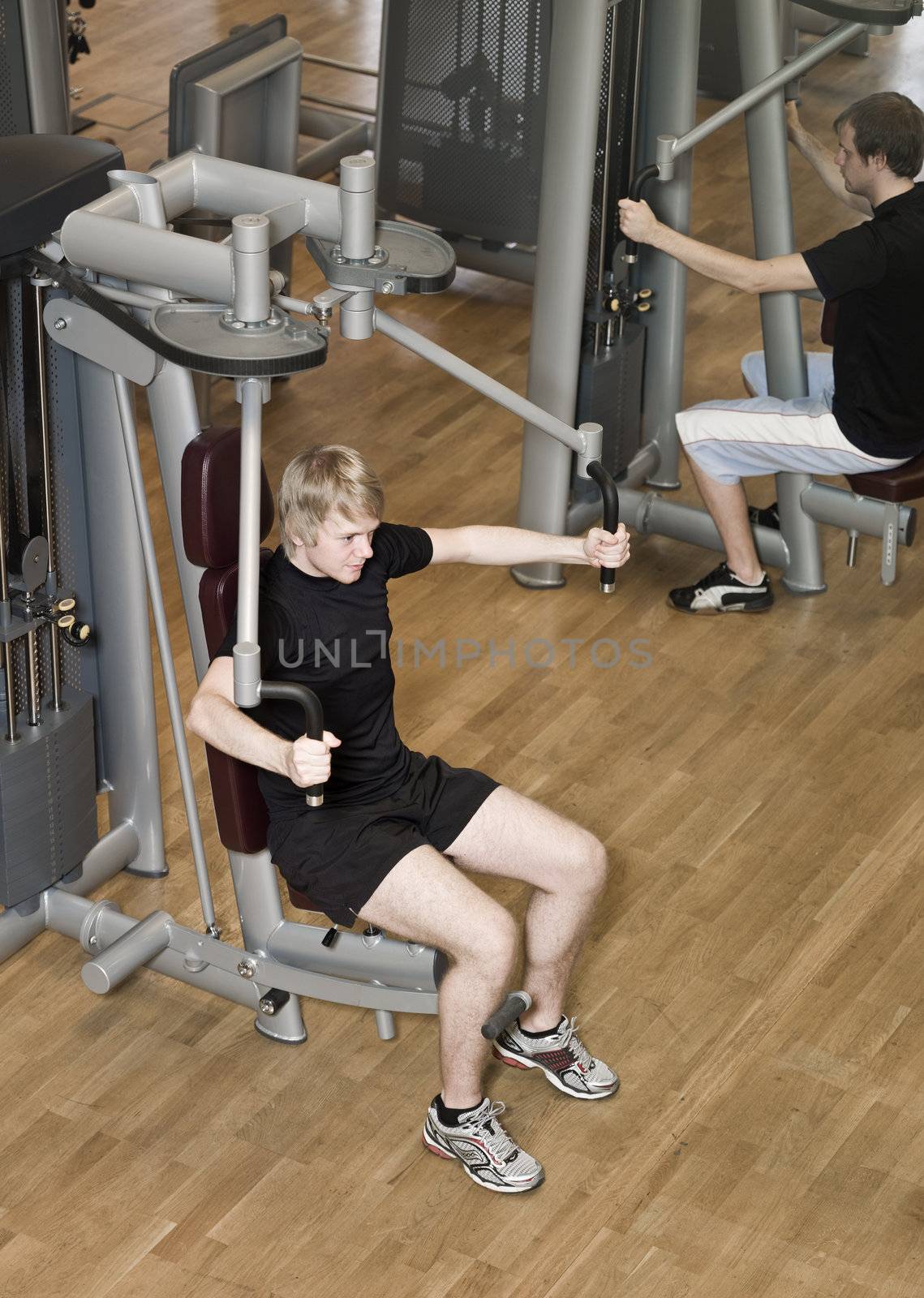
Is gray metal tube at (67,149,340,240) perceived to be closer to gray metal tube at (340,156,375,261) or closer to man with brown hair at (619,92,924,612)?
gray metal tube at (340,156,375,261)

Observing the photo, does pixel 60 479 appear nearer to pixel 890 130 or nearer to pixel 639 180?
pixel 639 180

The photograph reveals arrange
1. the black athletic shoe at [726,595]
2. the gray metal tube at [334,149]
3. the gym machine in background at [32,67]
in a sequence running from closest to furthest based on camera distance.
Result: the black athletic shoe at [726,595]
the gym machine in background at [32,67]
the gray metal tube at [334,149]

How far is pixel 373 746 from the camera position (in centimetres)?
273

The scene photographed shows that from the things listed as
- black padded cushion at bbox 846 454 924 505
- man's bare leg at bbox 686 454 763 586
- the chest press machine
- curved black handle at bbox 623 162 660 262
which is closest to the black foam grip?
curved black handle at bbox 623 162 660 262

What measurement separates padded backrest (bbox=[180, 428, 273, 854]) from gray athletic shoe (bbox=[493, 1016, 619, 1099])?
0.58 metres

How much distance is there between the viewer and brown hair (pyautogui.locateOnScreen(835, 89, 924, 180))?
347cm

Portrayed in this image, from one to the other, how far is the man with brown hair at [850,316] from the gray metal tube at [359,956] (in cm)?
156

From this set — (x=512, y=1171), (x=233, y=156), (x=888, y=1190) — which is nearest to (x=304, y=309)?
(x=512, y=1171)

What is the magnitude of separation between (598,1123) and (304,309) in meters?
1.36

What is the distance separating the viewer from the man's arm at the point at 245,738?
226 cm

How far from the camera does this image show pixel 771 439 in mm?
3797

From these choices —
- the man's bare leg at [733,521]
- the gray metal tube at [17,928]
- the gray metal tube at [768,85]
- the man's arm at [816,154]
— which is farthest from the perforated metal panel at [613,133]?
the gray metal tube at [17,928]

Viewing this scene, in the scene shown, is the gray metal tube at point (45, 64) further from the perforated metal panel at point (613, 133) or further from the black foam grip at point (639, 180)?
the black foam grip at point (639, 180)

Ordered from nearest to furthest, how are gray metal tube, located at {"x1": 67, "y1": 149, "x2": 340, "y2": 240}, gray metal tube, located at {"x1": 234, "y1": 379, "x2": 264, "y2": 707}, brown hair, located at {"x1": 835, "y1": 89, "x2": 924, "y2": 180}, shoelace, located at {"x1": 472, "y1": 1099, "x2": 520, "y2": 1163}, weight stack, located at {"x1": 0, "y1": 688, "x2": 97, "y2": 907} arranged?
gray metal tube, located at {"x1": 234, "y1": 379, "x2": 264, "y2": 707}, gray metal tube, located at {"x1": 67, "y1": 149, "x2": 340, "y2": 240}, shoelace, located at {"x1": 472, "y1": 1099, "x2": 520, "y2": 1163}, weight stack, located at {"x1": 0, "y1": 688, "x2": 97, "y2": 907}, brown hair, located at {"x1": 835, "y1": 89, "x2": 924, "y2": 180}
